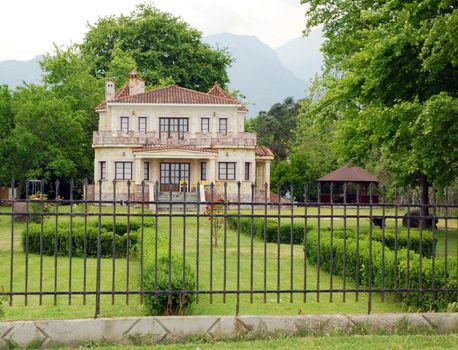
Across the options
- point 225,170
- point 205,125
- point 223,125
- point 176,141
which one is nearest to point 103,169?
point 176,141

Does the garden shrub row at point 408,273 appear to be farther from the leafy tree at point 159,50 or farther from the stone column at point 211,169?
the leafy tree at point 159,50

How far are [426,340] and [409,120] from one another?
8.64 metres

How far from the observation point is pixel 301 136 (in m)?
61.2

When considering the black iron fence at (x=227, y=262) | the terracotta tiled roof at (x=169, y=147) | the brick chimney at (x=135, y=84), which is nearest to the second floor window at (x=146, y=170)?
the terracotta tiled roof at (x=169, y=147)

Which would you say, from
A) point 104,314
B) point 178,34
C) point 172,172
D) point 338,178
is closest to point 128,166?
point 172,172

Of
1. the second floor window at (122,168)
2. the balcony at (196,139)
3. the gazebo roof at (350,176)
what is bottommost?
the gazebo roof at (350,176)

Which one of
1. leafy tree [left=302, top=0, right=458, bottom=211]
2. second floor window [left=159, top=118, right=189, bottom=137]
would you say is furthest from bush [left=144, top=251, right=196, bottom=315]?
second floor window [left=159, top=118, right=189, bottom=137]

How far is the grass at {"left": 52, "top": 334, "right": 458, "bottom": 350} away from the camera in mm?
8562

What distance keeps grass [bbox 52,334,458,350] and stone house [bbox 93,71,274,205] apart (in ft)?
119

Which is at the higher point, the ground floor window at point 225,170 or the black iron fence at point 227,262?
the ground floor window at point 225,170

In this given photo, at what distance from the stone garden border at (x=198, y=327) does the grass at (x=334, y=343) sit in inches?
5.8

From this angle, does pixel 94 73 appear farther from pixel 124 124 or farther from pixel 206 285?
pixel 206 285

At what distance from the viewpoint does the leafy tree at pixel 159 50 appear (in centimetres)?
6106

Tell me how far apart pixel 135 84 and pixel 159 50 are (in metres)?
13.7
